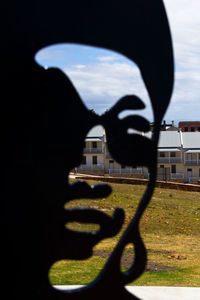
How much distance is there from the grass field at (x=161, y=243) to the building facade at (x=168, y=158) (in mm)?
17298

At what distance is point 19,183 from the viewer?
537 cm

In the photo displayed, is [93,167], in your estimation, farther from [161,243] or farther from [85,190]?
[85,190]

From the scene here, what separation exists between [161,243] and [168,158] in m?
29.0

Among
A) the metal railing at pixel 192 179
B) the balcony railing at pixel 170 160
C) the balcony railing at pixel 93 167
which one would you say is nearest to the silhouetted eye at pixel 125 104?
the balcony railing at pixel 170 160

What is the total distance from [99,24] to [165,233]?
10.5m

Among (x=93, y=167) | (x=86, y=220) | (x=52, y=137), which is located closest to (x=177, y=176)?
(x=93, y=167)

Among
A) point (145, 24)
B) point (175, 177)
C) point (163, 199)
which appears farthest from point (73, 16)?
point (175, 177)

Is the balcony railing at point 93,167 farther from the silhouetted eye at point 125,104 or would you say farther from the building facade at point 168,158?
the silhouetted eye at point 125,104

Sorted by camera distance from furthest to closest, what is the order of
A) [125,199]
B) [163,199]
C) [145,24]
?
[163,199], [125,199], [145,24]

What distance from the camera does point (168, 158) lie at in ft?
139

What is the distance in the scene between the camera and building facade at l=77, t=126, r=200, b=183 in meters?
41.5

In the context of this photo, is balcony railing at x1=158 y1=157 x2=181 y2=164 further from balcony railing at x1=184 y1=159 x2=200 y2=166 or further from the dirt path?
the dirt path

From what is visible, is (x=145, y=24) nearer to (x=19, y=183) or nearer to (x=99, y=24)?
(x=99, y=24)

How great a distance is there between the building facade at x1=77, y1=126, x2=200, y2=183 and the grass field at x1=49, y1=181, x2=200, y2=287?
56.8 feet
